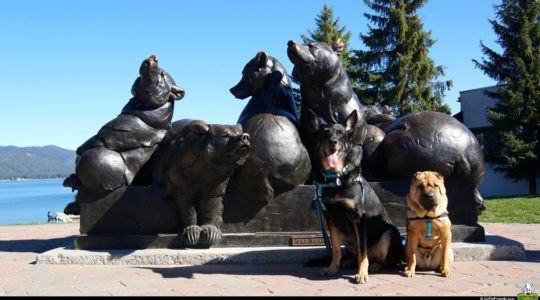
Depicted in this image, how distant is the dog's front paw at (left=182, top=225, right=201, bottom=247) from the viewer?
5098 millimetres

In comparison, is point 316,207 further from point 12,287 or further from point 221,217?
point 12,287

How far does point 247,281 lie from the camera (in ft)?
13.6

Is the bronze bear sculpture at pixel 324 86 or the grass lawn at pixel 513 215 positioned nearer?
the bronze bear sculpture at pixel 324 86

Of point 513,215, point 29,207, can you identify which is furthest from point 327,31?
point 29,207

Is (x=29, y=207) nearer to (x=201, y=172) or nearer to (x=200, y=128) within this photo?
(x=201, y=172)

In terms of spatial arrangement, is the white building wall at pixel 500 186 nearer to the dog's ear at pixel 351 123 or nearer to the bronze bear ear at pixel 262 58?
the bronze bear ear at pixel 262 58

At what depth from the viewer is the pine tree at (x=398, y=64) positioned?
82.5 feet

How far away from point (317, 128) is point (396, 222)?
193 centimetres

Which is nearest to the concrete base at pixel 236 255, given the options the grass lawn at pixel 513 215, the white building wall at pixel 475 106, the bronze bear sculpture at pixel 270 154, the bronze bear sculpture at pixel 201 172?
the bronze bear sculpture at pixel 201 172

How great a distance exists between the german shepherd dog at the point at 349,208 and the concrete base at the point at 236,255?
0.72 metres

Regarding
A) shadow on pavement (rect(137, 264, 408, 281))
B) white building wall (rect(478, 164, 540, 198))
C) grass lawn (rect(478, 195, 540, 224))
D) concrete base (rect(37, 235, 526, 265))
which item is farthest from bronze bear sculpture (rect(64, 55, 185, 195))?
white building wall (rect(478, 164, 540, 198))

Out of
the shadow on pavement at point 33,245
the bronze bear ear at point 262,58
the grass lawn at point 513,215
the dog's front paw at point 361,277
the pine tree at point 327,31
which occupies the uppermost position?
the pine tree at point 327,31

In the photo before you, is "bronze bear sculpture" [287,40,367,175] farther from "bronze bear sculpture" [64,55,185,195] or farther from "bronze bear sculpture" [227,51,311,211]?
"bronze bear sculpture" [64,55,185,195]

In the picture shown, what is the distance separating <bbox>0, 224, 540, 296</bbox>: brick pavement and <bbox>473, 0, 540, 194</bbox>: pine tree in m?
17.7
